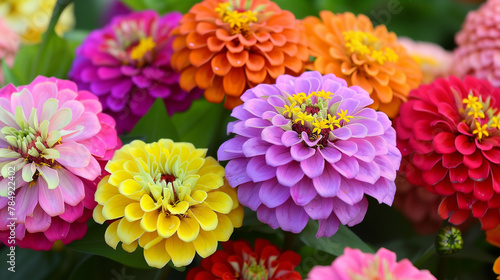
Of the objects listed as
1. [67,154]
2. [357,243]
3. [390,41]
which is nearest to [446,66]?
[390,41]

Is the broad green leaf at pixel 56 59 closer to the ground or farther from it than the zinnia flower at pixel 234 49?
closer to the ground

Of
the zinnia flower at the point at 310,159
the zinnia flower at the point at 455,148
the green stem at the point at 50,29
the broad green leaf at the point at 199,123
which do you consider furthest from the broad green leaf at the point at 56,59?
the zinnia flower at the point at 455,148

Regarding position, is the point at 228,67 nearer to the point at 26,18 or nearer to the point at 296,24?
the point at 296,24

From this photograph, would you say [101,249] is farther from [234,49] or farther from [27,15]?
[27,15]

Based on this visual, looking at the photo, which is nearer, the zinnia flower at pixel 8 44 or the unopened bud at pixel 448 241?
the unopened bud at pixel 448 241

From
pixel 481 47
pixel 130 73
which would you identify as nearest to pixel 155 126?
pixel 130 73

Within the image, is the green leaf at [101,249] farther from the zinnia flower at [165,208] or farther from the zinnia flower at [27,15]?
the zinnia flower at [27,15]
